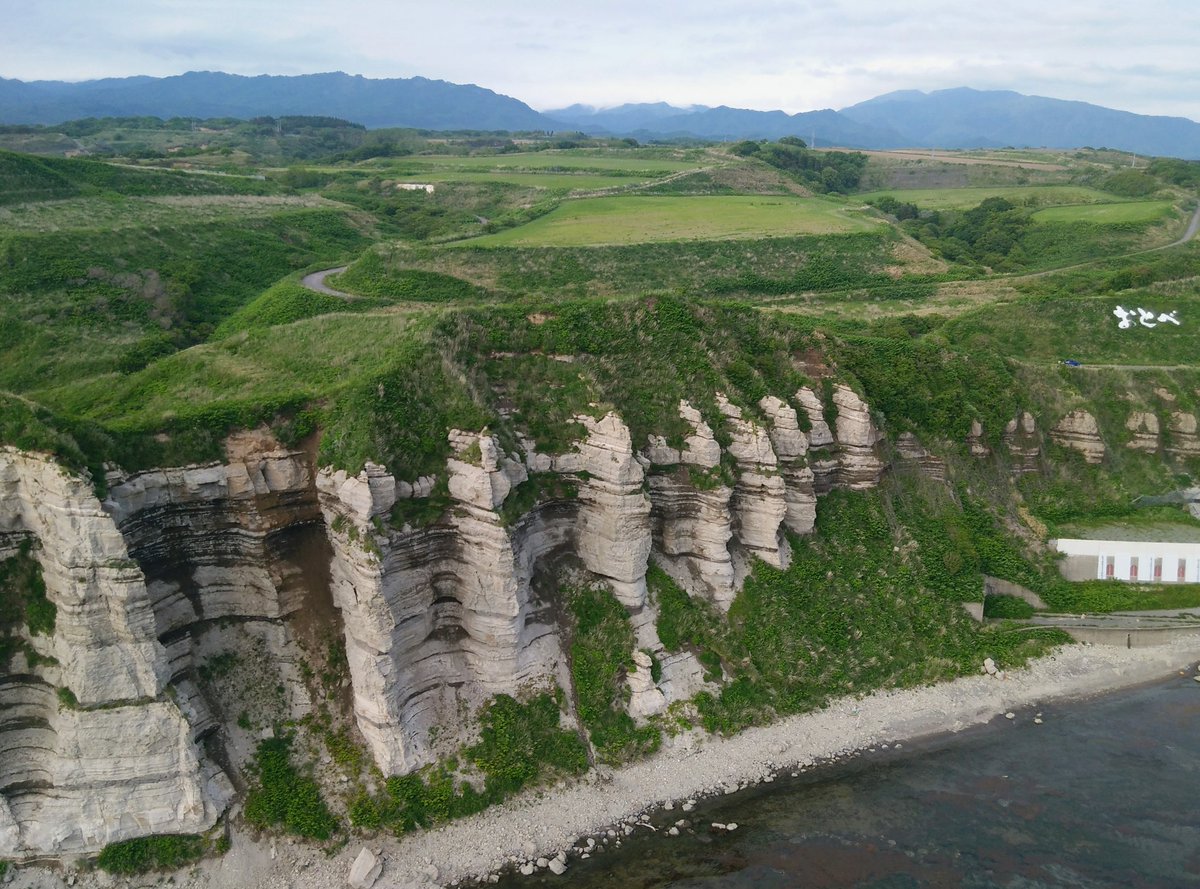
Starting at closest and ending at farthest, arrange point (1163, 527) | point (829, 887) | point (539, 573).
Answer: point (829, 887)
point (539, 573)
point (1163, 527)

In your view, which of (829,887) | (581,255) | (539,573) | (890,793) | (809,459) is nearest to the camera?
(829,887)

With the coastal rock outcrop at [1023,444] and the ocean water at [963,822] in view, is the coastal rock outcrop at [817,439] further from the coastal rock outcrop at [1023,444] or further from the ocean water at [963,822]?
the ocean water at [963,822]

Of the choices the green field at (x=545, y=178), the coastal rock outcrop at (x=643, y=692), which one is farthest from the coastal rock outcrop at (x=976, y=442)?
the green field at (x=545, y=178)

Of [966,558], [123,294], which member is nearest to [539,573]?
[966,558]

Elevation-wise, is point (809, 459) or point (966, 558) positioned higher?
point (809, 459)

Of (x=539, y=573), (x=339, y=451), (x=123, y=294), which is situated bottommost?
(x=539, y=573)

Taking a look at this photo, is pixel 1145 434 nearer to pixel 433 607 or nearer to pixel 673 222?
pixel 433 607

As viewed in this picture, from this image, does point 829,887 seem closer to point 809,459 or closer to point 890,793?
point 890,793
